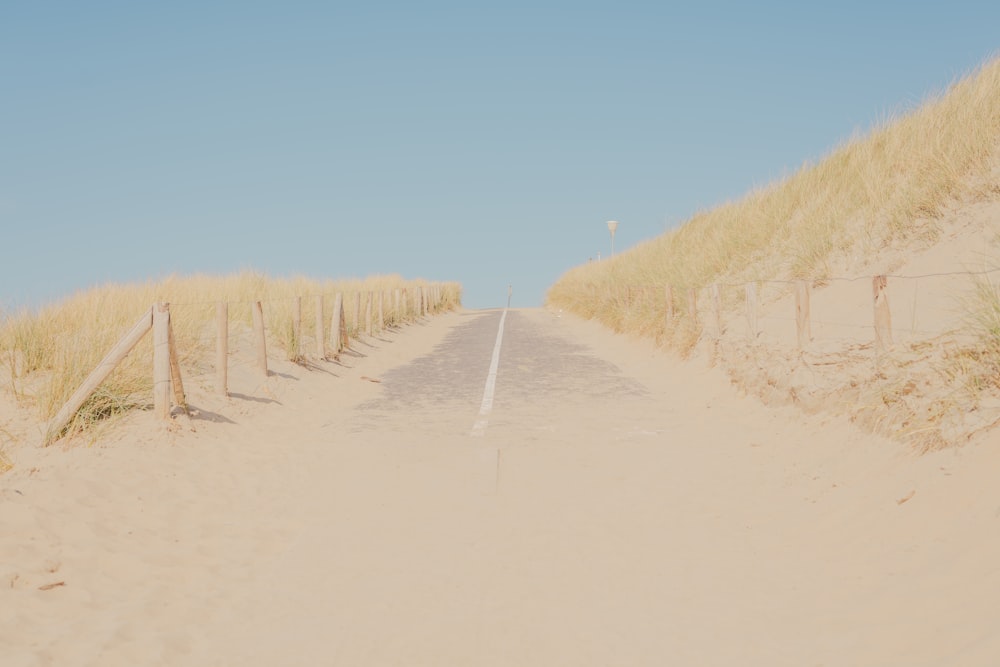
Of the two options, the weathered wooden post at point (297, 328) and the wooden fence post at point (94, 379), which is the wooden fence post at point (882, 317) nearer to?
the wooden fence post at point (94, 379)

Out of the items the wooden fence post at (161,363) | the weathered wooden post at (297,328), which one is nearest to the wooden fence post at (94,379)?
the wooden fence post at (161,363)

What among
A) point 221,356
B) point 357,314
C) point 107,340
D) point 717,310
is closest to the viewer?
point 107,340

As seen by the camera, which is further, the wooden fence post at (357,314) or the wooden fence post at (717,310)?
the wooden fence post at (357,314)

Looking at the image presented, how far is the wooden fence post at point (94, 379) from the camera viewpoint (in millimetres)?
8398

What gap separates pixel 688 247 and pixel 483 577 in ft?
60.6

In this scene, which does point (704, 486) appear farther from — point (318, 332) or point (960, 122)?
point (318, 332)

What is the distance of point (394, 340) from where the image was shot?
82.4ft

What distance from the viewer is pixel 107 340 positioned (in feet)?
34.5

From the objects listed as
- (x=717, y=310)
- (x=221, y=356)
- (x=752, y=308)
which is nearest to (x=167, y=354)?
(x=221, y=356)

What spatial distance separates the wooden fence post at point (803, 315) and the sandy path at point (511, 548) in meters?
1.22

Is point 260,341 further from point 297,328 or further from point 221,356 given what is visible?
point 297,328

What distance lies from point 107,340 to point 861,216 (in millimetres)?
12213

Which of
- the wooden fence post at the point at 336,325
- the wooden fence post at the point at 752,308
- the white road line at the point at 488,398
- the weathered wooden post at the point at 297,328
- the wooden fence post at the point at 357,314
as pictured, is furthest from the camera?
the wooden fence post at the point at 357,314

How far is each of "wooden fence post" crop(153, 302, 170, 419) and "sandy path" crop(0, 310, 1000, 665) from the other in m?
0.47
